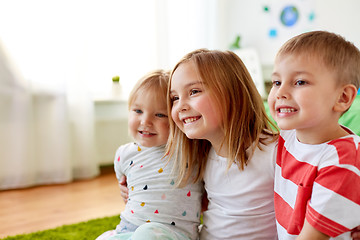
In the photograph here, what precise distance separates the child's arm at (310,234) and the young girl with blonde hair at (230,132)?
0.27m

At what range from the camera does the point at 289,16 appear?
156 inches

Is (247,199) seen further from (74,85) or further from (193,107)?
(74,85)

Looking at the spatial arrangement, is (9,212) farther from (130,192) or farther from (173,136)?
(173,136)

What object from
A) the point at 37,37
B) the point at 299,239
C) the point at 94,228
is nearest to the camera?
the point at 299,239

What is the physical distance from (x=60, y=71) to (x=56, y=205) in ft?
3.48

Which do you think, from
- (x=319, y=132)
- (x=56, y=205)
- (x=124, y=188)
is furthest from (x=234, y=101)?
(x=56, y=205)

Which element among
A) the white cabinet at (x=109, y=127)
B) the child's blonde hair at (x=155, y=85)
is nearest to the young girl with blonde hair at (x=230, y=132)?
the child's blonde hair at (x=155, y=85)

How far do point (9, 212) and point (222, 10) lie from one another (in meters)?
2.92

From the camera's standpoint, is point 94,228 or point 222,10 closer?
point 94,228

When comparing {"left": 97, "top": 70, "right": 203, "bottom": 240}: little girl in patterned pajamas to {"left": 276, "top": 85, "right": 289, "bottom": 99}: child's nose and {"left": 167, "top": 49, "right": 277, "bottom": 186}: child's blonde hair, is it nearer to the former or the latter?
{"left": 167, "top": 49, "right": 277, "bottom": 186}: child's blonde hair

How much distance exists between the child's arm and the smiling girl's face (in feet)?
1.31

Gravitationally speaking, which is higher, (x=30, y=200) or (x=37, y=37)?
(x=37, y=37)

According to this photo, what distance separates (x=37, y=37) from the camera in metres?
2.67

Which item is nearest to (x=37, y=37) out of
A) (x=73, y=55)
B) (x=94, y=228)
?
(x=73, y=55)
